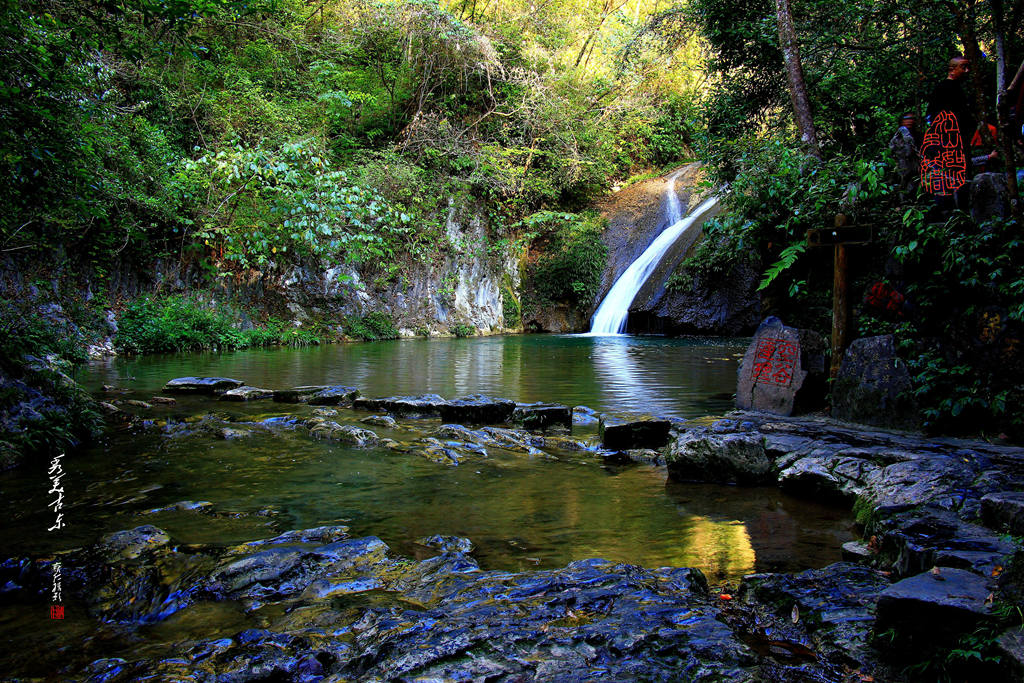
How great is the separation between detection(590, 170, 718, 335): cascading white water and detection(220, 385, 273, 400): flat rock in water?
14582mm

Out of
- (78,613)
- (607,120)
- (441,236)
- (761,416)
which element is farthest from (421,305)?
(78,613)

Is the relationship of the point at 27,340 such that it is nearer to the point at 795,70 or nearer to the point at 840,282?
the point at 840,282

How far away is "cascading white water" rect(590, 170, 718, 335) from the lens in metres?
21.5

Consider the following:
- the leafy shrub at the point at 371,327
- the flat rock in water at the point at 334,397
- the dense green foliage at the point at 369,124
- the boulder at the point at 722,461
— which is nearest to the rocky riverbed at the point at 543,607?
the boulder at the point at 722,461

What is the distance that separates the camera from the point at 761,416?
6539 mm

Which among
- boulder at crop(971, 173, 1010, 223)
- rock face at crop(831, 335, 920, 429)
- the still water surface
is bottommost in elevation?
the still water surface

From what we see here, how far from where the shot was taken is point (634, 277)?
72.0 ft

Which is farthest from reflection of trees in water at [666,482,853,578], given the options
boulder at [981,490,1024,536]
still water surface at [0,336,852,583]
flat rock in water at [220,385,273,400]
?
flat rock in water at [220,385,273,400]

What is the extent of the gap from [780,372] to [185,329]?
47.9 feet

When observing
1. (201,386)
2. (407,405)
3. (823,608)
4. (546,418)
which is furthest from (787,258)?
(201,386)

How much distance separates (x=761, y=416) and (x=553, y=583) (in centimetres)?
447

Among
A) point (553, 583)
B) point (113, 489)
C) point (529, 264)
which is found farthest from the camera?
point (529, 264)

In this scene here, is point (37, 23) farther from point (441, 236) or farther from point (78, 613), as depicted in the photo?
point (441, 236)

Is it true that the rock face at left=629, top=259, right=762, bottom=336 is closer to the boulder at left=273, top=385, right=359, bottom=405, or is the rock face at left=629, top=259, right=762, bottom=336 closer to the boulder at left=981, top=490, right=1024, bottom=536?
the boulder at left=273, top=385, right=359, bottom=405
